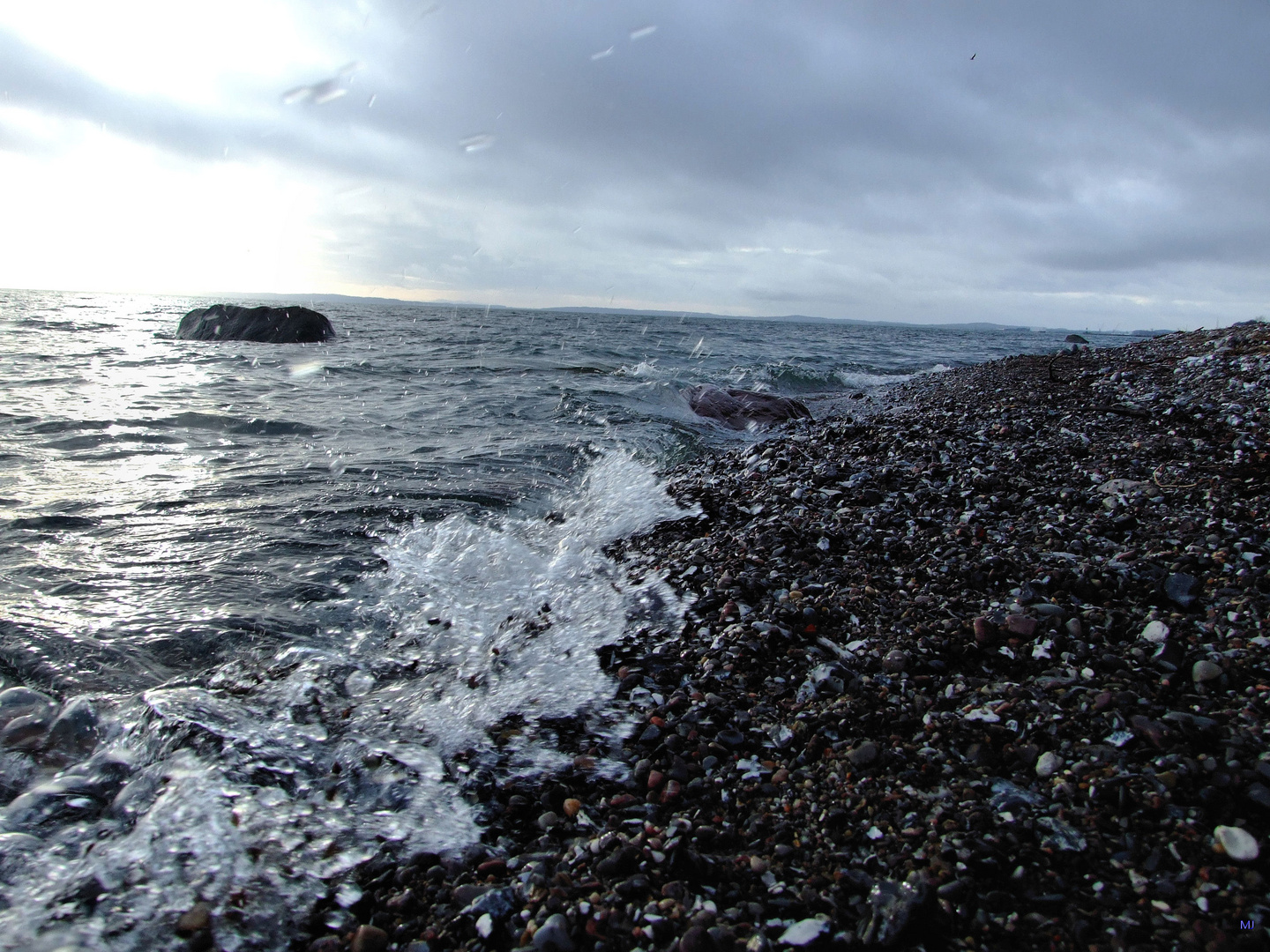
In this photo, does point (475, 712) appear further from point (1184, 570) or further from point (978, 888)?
point (1184, 570)

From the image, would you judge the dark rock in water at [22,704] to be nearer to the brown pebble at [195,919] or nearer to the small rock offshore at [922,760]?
the brown pebble at [195,919]

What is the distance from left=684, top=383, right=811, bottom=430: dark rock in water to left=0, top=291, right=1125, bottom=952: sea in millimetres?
2230

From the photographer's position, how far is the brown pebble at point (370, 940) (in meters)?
1.98

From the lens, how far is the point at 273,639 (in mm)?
4242

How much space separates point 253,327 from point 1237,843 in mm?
39274

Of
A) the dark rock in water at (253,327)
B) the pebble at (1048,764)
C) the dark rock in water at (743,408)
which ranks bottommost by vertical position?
the pebble at (1048,764)

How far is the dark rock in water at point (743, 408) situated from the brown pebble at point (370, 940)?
11.6 m

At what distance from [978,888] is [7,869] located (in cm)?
365

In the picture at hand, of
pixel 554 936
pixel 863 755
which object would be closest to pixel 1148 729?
pixel 863 755

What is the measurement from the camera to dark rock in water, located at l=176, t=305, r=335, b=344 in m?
31.7

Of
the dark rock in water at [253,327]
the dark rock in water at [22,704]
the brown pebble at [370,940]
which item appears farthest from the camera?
the dark rock in water at [253,327]

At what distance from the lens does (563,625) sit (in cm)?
430

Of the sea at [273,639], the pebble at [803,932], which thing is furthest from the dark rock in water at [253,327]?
the pebble at [803,932]

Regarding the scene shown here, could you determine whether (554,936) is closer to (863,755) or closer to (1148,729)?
(863,755)
